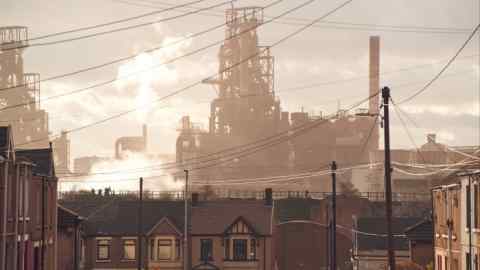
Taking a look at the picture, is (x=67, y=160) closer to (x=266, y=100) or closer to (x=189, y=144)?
(x=189, y=144)

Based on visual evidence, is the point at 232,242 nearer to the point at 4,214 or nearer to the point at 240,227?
the point at 240,227

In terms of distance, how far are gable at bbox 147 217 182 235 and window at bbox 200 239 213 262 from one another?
6.10 feet

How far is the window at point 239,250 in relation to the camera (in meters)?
69.8

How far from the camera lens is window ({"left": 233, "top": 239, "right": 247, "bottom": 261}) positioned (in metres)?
69.8

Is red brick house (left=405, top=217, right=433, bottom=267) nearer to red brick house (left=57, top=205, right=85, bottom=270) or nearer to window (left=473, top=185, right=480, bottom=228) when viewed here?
red brick house (left=57, top=205, right=85, bottom=270)

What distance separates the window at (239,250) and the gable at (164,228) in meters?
3.85

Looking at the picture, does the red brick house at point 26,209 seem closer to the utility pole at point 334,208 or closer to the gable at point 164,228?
the utility pole at point 334,208

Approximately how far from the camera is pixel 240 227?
70125 mm

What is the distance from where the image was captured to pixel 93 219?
73125 millimetres

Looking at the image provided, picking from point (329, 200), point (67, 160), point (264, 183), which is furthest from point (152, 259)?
point (67, 160)

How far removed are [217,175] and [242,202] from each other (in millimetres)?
74330

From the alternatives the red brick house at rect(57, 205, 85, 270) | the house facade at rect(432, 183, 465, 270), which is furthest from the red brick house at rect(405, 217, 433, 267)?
the red brick house at rect(57, 205, 85, 270)

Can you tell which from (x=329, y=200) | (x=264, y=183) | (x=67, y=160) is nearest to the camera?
(x=329, y=200)

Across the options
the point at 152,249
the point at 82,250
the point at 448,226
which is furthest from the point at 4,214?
the point at 152,249
